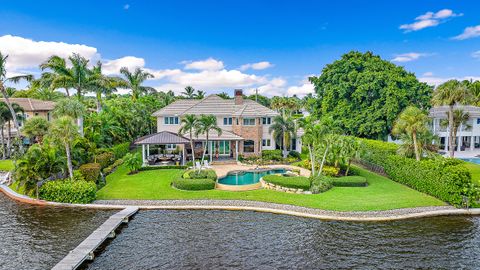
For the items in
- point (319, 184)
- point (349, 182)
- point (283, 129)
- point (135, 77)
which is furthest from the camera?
point (135, 77)

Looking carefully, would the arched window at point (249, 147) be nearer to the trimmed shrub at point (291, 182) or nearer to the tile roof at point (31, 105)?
the trimmed shrub at point (291, 182)

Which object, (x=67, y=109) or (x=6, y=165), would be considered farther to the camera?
(x=6, y=165)

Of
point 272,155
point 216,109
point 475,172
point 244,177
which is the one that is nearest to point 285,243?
point 244,177

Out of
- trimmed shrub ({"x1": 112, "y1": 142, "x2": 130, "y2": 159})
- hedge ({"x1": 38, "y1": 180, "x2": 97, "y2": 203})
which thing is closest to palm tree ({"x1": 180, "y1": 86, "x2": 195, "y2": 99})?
trimmed shrub ({"x1": 112, "y1": 142, "x2": 130, "y2": 159})

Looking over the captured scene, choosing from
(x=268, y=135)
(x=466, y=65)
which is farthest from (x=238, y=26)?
(x=466, y=65)

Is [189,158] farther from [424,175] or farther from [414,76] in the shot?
[414,76]

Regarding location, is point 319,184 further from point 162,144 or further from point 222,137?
point 162,144

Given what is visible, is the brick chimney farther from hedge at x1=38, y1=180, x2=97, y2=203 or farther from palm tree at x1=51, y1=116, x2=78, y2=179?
hedge at x1=38, y1=180, x2=97, y2=203
